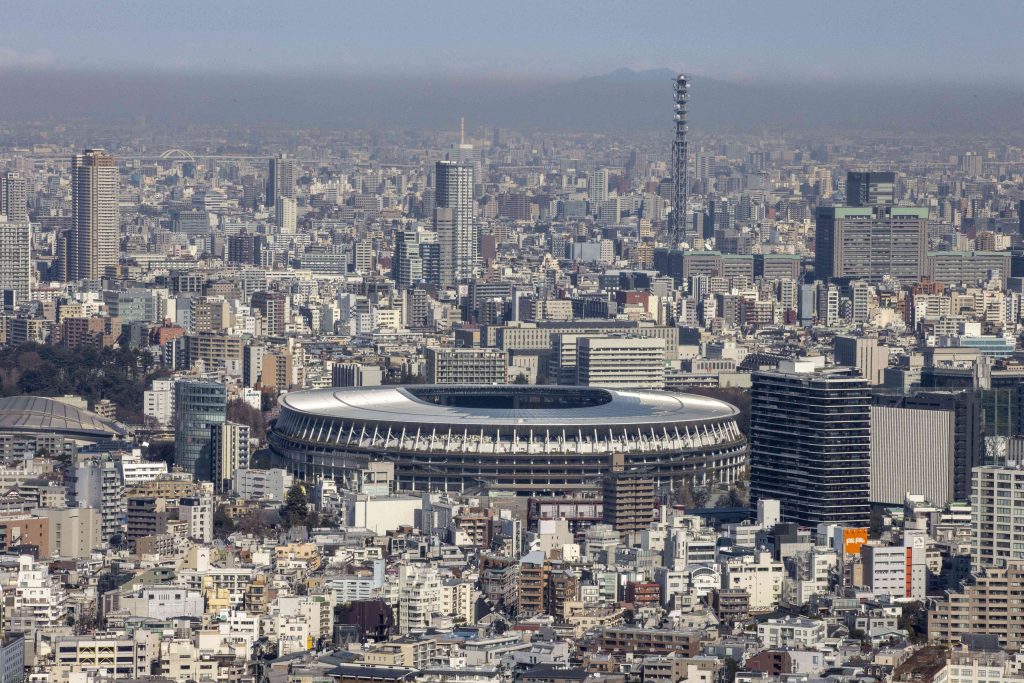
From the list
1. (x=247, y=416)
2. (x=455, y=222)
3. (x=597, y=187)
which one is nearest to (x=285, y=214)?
(x=597, y=187)

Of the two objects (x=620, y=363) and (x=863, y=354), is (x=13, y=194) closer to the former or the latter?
(x=620, y=363)

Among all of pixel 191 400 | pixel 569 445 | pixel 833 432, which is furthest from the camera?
pixel 191 400

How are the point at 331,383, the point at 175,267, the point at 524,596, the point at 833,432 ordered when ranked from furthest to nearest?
the point at 175,267, the point at 331,383, the point at 833,432, the point at 524,596

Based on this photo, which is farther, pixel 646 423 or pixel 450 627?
pixel 646 423

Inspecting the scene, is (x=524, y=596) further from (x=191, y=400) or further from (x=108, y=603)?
(x=191, y=400)

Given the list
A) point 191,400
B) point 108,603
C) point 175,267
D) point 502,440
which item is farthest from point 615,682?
point 175,267

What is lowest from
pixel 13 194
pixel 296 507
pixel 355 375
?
pixel 296 507

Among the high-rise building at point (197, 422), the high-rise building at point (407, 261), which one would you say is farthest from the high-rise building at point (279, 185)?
the high-rise building at point (197, 422)
